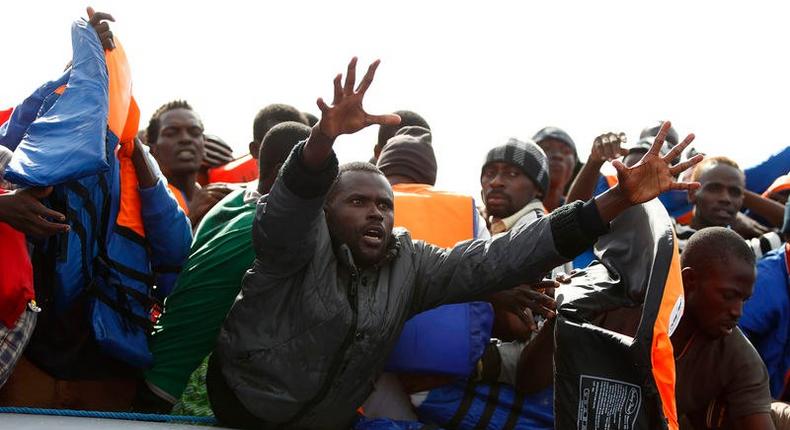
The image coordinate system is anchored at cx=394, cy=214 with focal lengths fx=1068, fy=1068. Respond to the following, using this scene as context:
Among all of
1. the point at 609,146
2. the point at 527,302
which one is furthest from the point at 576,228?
the point at 609,146

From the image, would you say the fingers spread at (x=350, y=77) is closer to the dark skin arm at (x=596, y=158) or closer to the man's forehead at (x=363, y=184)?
the man's forehead at (x=363, y=184)

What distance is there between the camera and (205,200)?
491 centimetres

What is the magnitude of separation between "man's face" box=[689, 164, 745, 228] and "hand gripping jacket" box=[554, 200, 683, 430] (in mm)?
2334

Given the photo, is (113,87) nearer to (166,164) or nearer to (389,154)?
(389,154)

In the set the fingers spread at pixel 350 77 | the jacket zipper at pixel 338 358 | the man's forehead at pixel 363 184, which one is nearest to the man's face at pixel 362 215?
the man's forehead at pixel 363 184

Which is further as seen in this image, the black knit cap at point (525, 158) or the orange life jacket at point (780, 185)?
the orange life jacket at point (780, 185)

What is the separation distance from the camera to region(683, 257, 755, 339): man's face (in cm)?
429

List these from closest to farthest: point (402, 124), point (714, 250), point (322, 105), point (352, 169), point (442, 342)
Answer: point (322, 105)
point (352, 169)
point (442, 342)
point (714, 250)
point (402, 124)

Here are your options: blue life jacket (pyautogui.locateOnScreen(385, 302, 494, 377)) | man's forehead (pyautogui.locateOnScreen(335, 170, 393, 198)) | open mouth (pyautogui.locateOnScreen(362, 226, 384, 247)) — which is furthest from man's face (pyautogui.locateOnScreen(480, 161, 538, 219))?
open mouth (pyautogui.locateOnScreen(362, 226, 384, 247))

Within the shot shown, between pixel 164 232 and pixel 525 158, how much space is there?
1.71m

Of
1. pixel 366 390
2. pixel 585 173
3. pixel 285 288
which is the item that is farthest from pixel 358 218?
pixel 585 173

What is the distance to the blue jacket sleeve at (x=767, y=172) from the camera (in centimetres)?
688

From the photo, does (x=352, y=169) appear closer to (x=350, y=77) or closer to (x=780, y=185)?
(x=350, y=77)

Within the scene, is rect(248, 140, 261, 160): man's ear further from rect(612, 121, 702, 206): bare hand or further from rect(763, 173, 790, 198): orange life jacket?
rect(763, 173, 790, 198): orange life jacket
